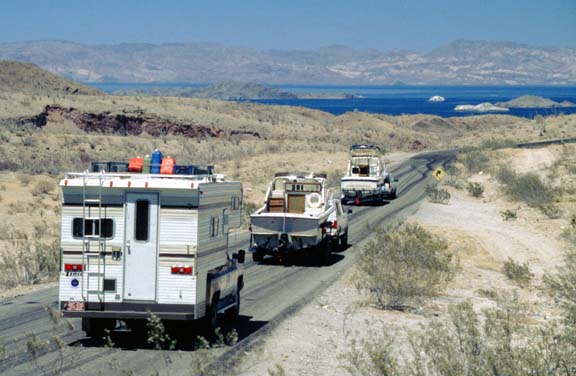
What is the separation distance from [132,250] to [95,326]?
66.7 inches

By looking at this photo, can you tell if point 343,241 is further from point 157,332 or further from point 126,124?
point 126,124

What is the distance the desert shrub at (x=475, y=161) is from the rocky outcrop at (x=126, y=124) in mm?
26489

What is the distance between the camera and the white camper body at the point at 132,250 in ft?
45.9

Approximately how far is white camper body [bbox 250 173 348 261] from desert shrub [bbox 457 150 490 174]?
3249 cm

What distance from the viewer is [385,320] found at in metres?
17.1

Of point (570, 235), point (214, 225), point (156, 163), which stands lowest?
point (570, 235)

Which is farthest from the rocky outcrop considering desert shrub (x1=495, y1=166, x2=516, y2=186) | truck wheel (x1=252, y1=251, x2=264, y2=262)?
truck wheel (x1=252, y1=251, x2=264, y2=262)

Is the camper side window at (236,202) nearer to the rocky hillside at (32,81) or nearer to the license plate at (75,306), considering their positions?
the license plate at (75,306)

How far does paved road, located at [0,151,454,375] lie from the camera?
13.0m

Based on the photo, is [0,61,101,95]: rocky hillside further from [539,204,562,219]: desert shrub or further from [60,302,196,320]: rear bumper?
[60,302,196,320]: rear bumper

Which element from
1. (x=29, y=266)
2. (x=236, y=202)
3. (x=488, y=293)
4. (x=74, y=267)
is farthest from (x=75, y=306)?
(x=488, y=293)

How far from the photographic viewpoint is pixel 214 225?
1494 cm

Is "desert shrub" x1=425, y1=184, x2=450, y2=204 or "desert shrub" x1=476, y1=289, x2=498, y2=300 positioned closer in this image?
"desert shrub" x1=476, y1=289, x2=498, y2=300

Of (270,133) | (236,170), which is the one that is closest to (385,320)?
(236,170)
